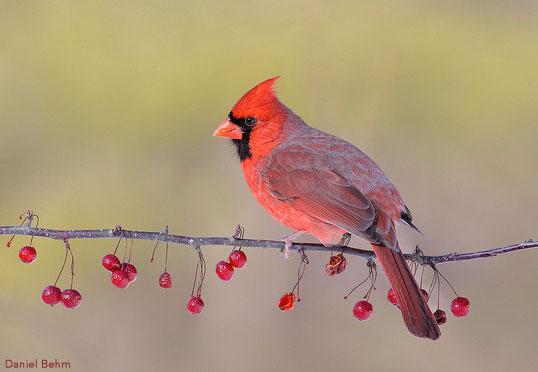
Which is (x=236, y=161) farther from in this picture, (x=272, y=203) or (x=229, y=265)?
(x=229, y=265)

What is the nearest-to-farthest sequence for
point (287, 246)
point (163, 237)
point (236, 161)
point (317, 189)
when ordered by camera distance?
1. point (163, 237)
2. point (287, 246)
3. point (317, 189)
4. point (236, 161)

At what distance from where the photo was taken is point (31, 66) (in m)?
4.09

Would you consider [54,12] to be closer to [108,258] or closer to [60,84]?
[60,84]

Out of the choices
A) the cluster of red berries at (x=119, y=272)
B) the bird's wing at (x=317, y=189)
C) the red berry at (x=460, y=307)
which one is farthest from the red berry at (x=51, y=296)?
the red berry at (x=460, y=307)

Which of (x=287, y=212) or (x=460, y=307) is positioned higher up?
(x=287, y=212)

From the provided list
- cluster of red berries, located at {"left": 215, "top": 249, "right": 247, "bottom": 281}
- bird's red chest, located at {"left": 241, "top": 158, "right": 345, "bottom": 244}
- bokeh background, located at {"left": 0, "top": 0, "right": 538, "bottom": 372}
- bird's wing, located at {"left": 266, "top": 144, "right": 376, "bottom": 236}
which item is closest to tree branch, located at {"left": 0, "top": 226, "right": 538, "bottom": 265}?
cluster of red berries, located at {"left": 215, "top": 249, "right": 247, "bottom": 281}

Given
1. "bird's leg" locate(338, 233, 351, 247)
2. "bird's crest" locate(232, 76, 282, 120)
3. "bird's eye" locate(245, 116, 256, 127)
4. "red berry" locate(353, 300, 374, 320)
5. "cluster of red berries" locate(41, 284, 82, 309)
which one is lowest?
"red berry" locate(353, 300, 374, 320)

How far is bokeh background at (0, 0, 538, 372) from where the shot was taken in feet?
12.3

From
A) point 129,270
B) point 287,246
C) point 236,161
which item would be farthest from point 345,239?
point 236,161

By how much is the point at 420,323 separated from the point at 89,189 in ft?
6.95

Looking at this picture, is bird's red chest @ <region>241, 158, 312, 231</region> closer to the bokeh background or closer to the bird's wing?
the bird's wing

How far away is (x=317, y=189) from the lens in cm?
265

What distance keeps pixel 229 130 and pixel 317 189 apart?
0.37 m

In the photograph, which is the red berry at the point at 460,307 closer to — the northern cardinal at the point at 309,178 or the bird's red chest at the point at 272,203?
the northern cardinal at the point at 309,178
